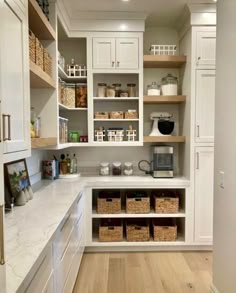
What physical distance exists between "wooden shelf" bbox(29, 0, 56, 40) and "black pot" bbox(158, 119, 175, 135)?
168 cm

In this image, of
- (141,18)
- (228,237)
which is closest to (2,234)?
(228,237)

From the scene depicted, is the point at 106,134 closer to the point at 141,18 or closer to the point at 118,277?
the point at 141,18

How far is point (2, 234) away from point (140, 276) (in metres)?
2.33

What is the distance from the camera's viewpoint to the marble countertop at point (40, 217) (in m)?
1.22

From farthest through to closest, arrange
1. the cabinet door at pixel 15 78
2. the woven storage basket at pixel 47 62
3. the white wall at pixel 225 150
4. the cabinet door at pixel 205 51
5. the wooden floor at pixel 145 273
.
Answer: the cabinet door at pixel 205 51
the wooden floor at pixel 145 273
the woven storage basket at pixel 47 62
the white wall at pixel 225 150
the cabinet door at pixel 15 78

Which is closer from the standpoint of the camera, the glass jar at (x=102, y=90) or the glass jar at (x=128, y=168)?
the glass jar at (x=102, y=90)

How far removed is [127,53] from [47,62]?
126cm

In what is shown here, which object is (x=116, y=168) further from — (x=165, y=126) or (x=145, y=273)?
(x=145, y=273)

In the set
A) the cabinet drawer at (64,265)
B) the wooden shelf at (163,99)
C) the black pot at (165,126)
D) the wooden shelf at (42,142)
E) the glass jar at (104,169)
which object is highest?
the wooden shelf at (163,99)

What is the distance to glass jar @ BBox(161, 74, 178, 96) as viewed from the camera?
11.9 feet

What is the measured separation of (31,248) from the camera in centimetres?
139

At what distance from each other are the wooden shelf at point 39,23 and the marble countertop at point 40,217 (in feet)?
4.84

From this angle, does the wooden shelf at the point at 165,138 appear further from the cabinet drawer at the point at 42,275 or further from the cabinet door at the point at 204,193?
the cabinet drawer at the point at 42,275

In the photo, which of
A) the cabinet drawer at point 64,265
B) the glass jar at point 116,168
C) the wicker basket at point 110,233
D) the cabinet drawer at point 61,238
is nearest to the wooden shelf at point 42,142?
the cabinet drawer at point 61,238
